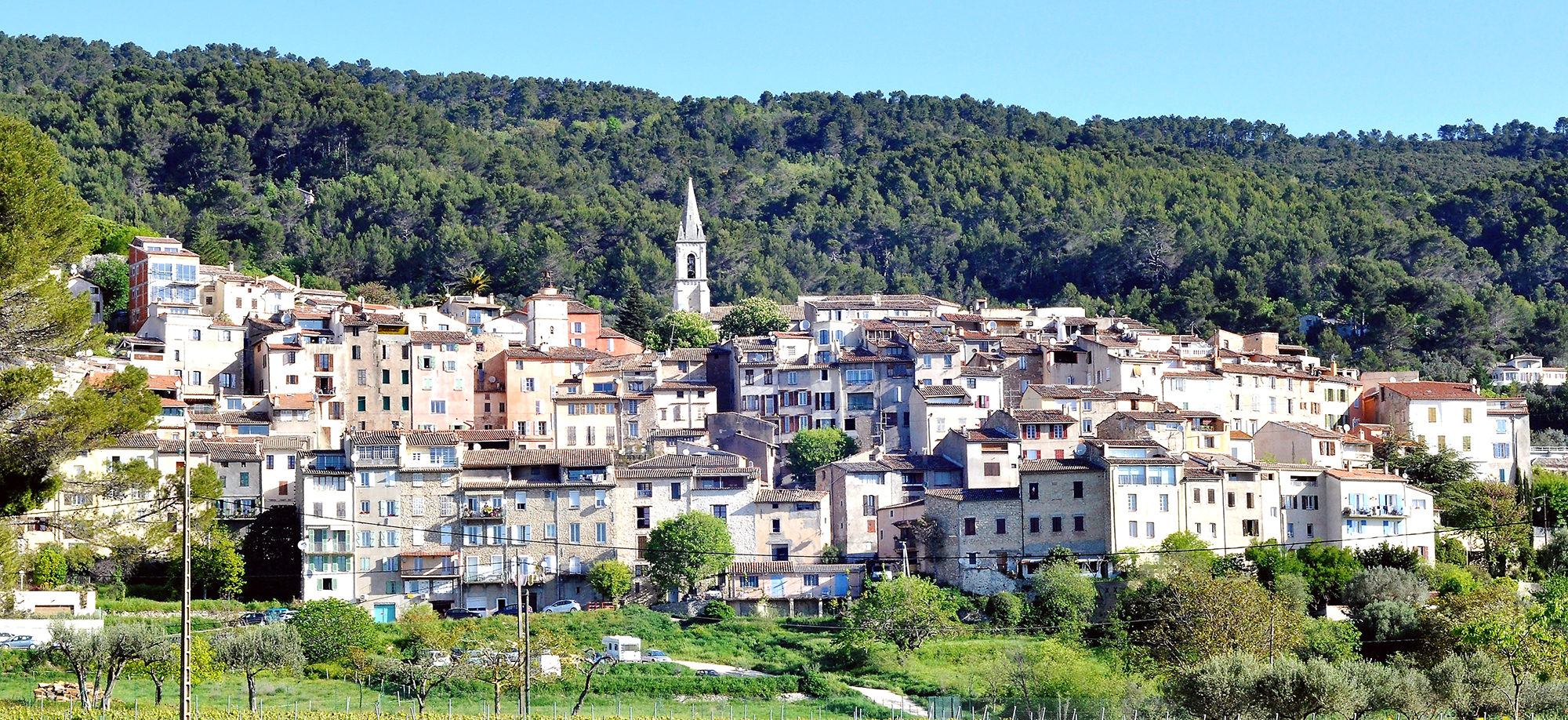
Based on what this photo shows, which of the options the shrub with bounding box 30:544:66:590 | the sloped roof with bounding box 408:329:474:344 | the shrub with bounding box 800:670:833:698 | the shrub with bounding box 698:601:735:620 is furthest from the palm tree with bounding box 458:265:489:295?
the shrub with bounding box 800:670:833:698

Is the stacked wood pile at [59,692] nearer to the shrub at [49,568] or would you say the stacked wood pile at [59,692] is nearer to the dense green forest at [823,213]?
the shrub at [49,568]

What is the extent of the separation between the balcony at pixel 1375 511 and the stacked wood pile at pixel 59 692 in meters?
37.1

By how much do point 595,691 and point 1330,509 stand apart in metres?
26.3

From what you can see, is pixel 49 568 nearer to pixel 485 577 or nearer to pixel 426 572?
pixel 426 572

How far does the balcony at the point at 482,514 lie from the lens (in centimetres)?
5894

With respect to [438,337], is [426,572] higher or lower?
lower

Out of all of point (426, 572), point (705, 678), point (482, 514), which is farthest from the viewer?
point (482, 514)

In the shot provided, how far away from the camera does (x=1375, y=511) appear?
62.2 meters

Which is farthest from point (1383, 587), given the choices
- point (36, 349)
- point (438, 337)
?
point (36, 349)

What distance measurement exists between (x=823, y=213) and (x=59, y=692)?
301 feet

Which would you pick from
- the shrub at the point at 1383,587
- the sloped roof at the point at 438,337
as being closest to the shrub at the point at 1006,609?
the shrub at the point at 1383,587

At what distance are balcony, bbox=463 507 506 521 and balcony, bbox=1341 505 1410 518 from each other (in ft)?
84.3

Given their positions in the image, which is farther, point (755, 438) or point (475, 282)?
point (475, 282)

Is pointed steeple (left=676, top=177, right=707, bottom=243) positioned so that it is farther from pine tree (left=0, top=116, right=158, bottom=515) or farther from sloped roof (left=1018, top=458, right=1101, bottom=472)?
pine tree (left=0, top=116, right=158, bottom=515)
